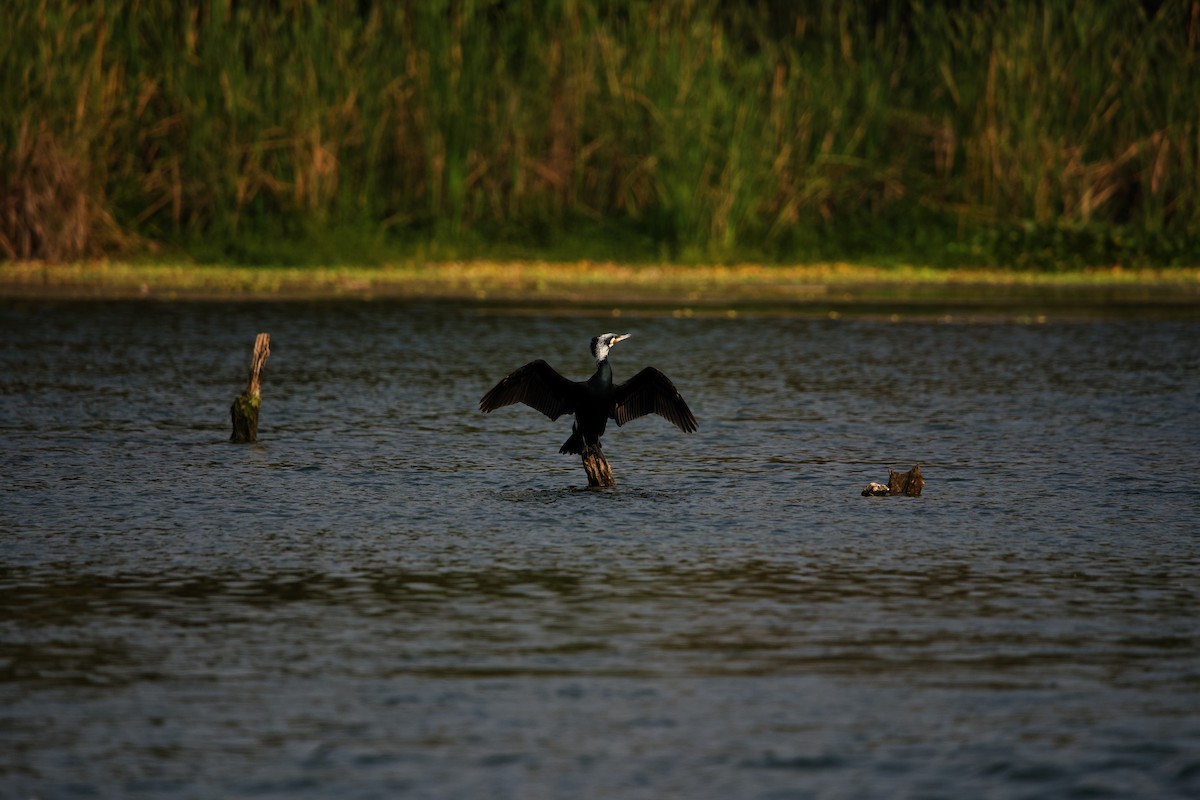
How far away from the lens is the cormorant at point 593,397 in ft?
35.3

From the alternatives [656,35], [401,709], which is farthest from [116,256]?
[401,709]

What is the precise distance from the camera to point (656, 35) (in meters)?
29.0

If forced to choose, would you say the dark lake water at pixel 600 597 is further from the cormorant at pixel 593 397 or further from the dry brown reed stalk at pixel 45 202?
the dry brown reed stalk at pixel 45 202

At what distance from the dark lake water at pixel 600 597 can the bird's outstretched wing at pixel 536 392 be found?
1.47 feet

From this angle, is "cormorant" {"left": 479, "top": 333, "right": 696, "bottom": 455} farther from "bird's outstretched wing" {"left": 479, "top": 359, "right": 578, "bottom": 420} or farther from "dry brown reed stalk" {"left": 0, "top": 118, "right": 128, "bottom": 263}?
"dry brown reed stalk" {"left": 0, "top": 118, "right": 128, "bottom": 263}

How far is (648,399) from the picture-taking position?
11.0m

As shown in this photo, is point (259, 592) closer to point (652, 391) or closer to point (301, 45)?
point (652, 391)

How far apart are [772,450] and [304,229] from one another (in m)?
16.2

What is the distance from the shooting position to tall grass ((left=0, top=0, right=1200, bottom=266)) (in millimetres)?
27234

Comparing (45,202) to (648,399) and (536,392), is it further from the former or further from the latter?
(648,399)

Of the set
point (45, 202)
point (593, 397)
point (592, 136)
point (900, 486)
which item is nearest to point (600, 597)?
point (593, 397)

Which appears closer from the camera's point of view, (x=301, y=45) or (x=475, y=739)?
(x=475, y=739)

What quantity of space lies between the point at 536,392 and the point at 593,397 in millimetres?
389

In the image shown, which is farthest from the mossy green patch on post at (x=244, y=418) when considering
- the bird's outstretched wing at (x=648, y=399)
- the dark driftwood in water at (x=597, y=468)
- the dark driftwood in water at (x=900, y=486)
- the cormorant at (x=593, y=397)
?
the dark driftwood in water at (x=900, y=486)
